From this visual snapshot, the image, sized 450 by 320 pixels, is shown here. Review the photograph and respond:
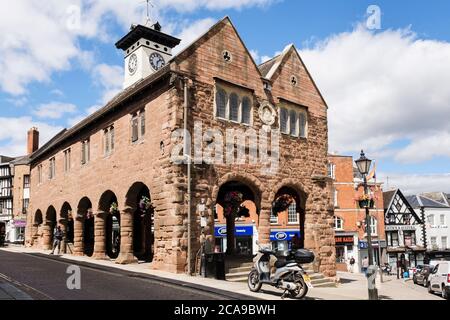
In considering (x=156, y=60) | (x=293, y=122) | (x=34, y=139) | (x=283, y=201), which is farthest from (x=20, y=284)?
(x=34, y=139)

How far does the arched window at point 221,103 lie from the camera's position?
18.1 metres

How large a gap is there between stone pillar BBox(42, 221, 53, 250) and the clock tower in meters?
14.5

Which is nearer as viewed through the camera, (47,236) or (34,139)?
(47,236)

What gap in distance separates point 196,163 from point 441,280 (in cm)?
1508

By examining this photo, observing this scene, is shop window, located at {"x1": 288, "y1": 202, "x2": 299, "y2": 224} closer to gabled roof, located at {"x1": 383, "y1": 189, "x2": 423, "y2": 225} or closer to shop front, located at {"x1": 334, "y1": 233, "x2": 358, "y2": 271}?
shop front, located at {"x1": 334, "y1": 233, "x2": 358, "y2": 271}

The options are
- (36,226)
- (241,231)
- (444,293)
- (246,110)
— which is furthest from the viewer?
(241,231)

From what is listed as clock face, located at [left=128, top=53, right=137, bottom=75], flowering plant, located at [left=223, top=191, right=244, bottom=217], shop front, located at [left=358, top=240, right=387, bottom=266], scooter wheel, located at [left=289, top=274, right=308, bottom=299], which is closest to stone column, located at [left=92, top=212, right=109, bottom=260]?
flowering plant, located at [left=223, top=191, right=244, bottom=217]

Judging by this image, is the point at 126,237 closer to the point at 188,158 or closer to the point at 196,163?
the point at 196,163

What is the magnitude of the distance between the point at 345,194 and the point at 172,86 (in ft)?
108

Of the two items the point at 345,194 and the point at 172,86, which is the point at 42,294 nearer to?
the point at 172,86

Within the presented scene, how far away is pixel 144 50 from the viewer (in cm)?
3903

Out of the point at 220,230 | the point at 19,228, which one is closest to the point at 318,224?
the point at 220,230

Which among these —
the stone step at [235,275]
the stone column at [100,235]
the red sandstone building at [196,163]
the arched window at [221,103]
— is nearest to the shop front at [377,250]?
the red sandstone building at [196,163]

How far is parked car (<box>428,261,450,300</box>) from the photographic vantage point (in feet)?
71.5
